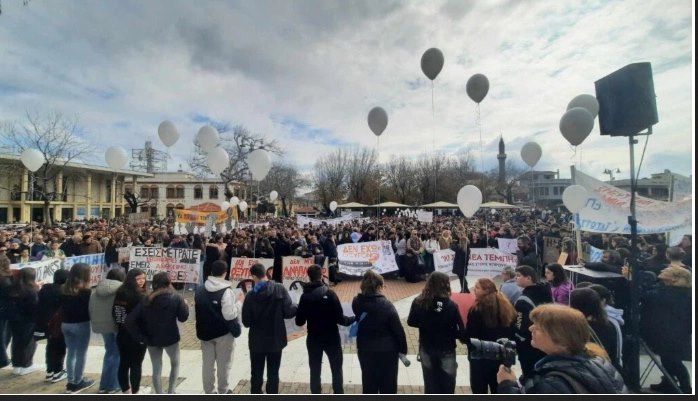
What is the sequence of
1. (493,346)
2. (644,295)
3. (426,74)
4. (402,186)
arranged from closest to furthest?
(493,346) < (644,295) < (426,74) < (402,186)

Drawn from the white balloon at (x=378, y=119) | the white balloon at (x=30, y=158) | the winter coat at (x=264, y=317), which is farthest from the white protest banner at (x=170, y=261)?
the white balloon at (x=30, y=158)

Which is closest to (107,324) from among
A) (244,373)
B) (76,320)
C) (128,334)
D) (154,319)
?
(128,334)

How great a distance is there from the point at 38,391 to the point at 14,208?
46205mm

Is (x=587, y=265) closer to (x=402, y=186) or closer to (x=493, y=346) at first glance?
(x=493, y=346)

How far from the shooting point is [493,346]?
288 centimetres

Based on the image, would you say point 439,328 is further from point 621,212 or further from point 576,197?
point 621,212

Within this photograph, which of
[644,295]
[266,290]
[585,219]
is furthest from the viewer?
[585,219]

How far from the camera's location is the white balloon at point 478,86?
878 centimetres

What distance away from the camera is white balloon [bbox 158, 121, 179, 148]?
385 inches

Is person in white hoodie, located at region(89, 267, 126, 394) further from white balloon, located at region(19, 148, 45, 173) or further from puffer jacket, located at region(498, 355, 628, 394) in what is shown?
white balloon, located at region(19, 148, 45, 173)

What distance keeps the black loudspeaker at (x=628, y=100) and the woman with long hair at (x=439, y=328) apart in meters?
3.40

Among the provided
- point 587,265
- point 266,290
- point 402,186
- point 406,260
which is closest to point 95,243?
point 266,290

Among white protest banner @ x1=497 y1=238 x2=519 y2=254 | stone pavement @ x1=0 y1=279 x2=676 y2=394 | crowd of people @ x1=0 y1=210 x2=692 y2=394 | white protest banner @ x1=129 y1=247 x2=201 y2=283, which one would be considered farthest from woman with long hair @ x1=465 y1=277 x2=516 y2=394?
white protest banner @ x1=497 y1=238 x2=519 y2=254

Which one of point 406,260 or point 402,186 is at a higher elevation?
point 402,186
